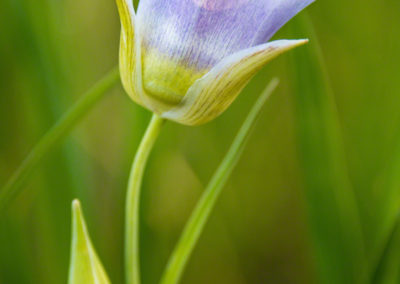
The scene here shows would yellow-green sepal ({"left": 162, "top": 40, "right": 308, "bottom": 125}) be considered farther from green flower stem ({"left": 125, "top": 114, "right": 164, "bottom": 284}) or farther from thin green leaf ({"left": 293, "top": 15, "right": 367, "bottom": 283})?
thin green leaf ({"left": 293, "top": 15, "right": 367, "bottom": 283})

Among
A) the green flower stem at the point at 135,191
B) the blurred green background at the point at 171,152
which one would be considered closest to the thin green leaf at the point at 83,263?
the green flower stem at the point at 135,191

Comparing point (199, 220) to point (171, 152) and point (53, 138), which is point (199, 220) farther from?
point (171, 152)

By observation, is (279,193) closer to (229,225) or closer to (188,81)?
(229,225)

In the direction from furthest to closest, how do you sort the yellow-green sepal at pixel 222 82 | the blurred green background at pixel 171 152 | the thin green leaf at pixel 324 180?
the blurred green background at pixel 171 152 < the thin green leaf at pixel 324 180 < the yellow-green sepal at pixel 222 82

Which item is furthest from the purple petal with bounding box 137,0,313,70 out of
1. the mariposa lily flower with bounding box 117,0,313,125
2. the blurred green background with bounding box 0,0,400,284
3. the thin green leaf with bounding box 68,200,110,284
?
the blurred green background with bounding box 0,0,400,284

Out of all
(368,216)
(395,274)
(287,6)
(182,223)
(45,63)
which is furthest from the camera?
(182,223)

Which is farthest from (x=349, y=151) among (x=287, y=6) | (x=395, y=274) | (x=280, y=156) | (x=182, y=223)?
(x=287, y=6)

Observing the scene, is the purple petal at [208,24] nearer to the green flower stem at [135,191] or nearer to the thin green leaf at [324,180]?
the green flower stem at [135,191]
